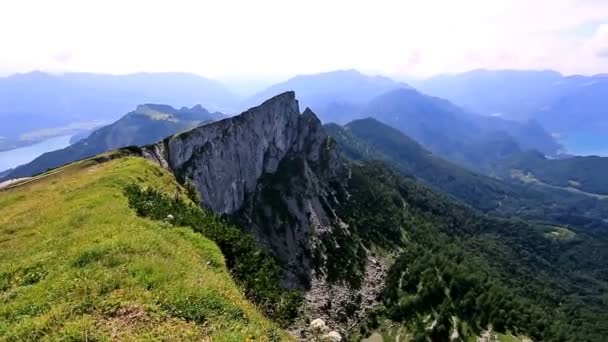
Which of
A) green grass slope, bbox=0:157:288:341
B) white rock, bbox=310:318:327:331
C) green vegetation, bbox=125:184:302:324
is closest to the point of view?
green grass slope, bbox=0:157:288:341

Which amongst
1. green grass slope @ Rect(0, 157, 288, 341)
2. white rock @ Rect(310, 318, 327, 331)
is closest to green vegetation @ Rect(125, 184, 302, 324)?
green grass slope @ Rect(0, 157, 288, 341)

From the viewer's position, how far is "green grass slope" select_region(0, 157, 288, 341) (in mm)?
22953

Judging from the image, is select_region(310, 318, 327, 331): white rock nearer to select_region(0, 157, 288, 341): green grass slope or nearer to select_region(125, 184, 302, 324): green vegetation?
select_region(0, 157, 288, 341): green grass slope

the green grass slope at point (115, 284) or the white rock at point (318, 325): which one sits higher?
the green grass slope at point (115, 284)

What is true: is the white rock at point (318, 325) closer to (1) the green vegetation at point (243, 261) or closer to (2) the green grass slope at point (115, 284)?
(2) the green grass slope at point (115, 284)

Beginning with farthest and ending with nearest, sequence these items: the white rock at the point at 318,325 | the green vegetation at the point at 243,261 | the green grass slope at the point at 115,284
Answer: the green vegetation at the point at 243,261
the white rock at the point at 318,325
the green grass slope at the point at 115,284

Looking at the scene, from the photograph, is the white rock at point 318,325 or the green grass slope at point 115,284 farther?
the white rock at point 318,325

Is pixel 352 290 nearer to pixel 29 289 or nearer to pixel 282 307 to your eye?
pixel 282 307

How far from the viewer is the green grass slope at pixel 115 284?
2295 cm

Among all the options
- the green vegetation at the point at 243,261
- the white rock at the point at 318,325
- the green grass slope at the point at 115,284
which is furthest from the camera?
the green vegetation at the point at 243,261

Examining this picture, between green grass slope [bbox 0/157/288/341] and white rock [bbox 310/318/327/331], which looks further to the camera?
white rock [bbox 310/318/327/331]

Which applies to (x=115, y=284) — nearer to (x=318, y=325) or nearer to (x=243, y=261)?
(x=318, y=325)

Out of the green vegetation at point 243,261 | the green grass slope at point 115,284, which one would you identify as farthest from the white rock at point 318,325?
the green vegetation at point 243,261

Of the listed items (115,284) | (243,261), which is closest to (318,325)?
(115,284)
